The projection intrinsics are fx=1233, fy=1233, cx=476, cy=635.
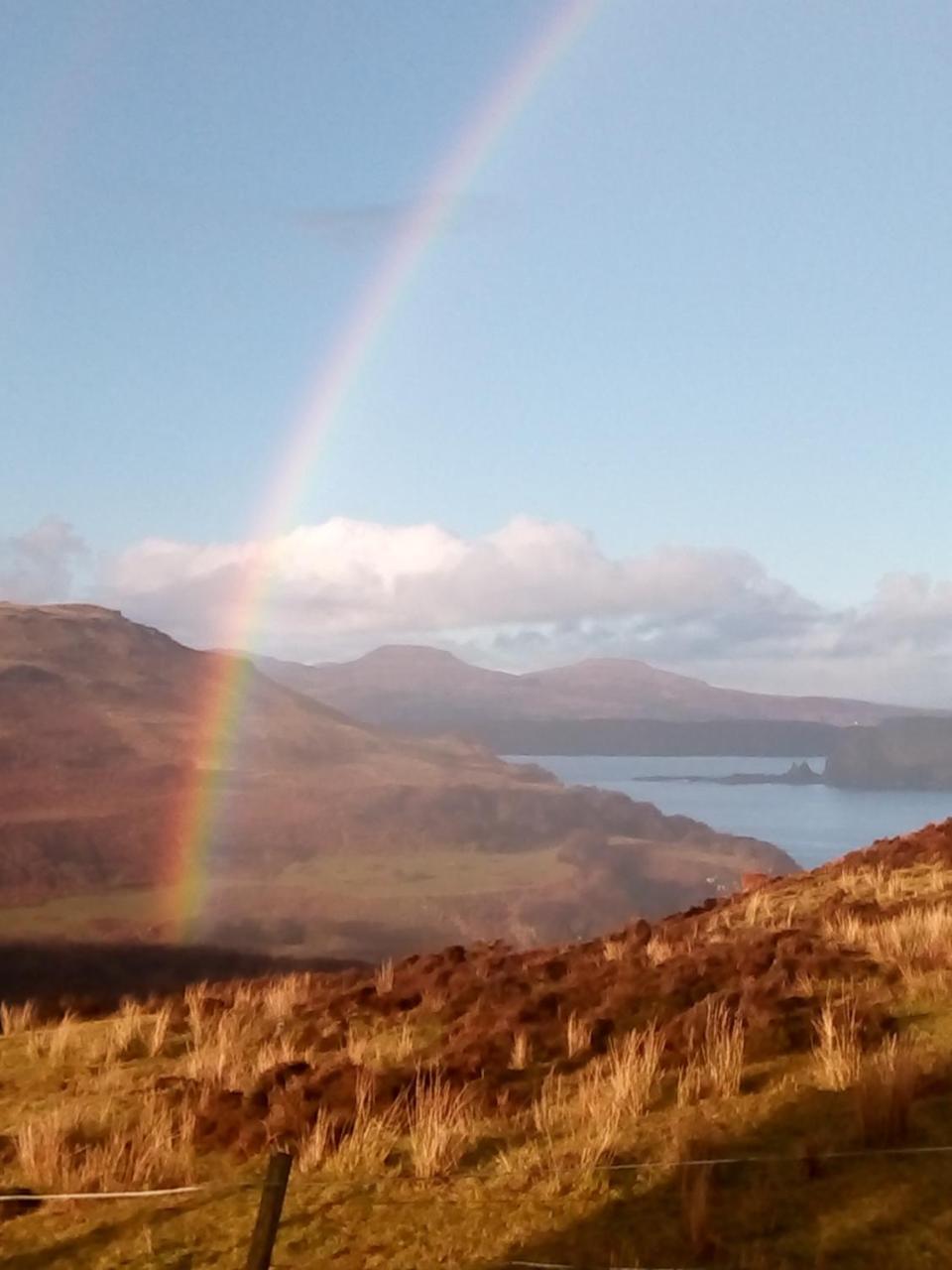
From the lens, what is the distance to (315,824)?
107 m

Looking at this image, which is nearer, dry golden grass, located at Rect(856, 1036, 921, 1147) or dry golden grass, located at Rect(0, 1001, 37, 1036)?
dry golden grass, located at Rect(856, 1036, 921, 1147)

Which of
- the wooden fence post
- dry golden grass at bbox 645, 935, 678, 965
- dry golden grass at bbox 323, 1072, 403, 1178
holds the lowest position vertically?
dry golden grass at bbox 645, 935, 678, 965

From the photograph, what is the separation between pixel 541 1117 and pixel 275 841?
92011 millimetres

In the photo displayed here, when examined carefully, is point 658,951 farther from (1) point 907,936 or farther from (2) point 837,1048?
(2) point 837,1048

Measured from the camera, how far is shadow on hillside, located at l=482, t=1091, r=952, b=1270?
258 inches

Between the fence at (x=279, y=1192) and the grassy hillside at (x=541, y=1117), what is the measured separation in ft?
0.17

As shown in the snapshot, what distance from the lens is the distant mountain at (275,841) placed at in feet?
246

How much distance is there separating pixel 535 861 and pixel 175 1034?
84.9m

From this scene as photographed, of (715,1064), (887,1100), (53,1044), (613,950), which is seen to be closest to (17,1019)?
(53,1044)

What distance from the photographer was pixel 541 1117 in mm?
9242

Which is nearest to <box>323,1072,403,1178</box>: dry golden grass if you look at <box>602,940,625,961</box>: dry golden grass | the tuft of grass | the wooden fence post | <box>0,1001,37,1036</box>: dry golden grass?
the tuft of grass

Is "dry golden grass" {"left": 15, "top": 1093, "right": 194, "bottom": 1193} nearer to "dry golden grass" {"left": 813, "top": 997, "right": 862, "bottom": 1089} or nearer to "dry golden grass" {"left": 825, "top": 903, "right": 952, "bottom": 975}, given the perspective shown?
"dry golden grass" {"left": 813, "top": 997, "right": 862, "bottom": 1089}

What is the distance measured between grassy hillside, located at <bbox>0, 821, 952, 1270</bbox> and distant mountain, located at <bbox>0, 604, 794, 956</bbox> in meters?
44.6

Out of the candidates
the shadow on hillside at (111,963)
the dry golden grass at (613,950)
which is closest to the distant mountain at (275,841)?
the shadow on hillside at (111,963)
